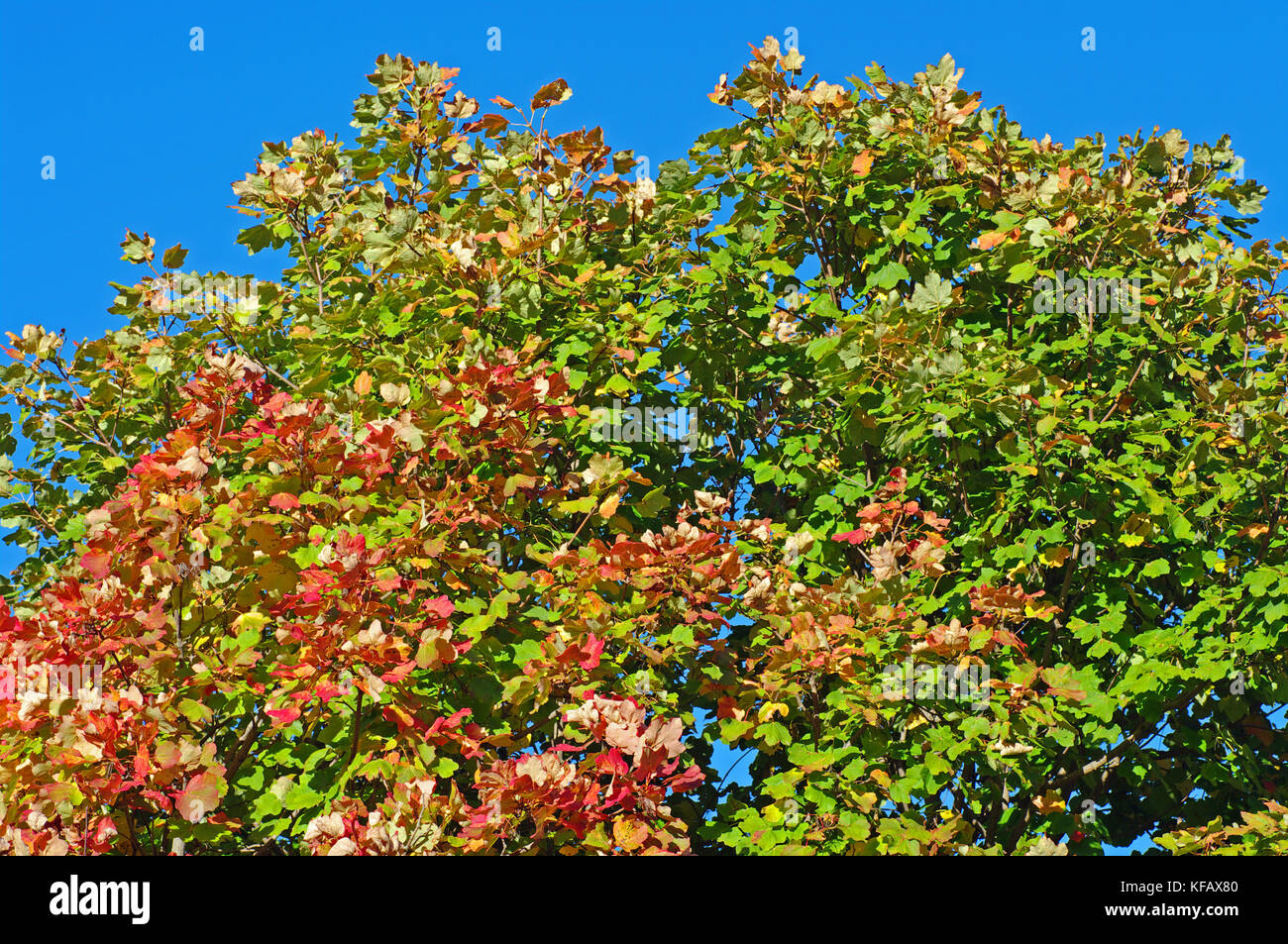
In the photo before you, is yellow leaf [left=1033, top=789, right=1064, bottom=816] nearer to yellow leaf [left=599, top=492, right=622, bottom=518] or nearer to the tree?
the tree

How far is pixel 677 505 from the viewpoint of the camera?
941 centimetres

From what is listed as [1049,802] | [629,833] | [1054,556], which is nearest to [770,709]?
[629,833]

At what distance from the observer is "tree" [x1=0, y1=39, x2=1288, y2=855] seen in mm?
6871

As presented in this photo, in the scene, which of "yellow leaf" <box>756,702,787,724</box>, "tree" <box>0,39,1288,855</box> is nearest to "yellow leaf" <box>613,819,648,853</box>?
"tree" <box>0,39,1288,855</box>

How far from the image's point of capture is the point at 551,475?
8969 millimetres

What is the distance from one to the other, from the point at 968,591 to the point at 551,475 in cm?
293

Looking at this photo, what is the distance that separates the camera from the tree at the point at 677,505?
6871 millimetres

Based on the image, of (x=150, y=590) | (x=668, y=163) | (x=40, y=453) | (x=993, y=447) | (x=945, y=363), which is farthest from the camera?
(x=40, y=453)

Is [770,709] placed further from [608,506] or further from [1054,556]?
[1054,556]

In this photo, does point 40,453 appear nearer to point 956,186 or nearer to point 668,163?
point 668,163

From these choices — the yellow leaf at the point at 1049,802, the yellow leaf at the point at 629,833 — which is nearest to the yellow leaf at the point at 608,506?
the yellow leaf at the point at 629,833
